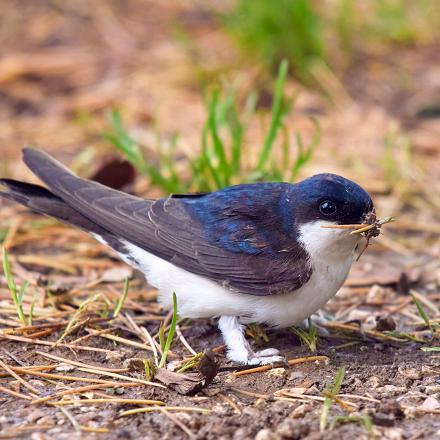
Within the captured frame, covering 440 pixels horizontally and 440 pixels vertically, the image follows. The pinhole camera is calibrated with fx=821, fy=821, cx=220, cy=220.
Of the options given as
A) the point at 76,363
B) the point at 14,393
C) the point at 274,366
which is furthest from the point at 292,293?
the point at 14,393

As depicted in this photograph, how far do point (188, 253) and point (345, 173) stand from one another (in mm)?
2332

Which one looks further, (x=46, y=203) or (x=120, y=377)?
(x=46, y=203)

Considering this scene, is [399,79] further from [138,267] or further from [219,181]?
[138,267]

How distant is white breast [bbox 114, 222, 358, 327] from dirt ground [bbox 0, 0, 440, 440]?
0.19 metres

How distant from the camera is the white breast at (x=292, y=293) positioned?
11.1ft

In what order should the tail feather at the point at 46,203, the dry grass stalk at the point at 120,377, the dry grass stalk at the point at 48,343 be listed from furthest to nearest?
the tail feather at the point at 46,203, the dry grass stalk at the point at 48,343, the dry grass stalk at the point at 120,377

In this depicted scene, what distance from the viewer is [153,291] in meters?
4.18

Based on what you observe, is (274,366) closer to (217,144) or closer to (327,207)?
(327,207)

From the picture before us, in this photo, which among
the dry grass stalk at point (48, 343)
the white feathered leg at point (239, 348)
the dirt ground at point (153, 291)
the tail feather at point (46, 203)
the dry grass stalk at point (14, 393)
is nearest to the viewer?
the dirt ground at point (153, 291)

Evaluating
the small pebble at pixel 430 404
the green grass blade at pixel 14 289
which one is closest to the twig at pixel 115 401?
the green grass blade at pixel 14 289

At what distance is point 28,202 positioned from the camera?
3879 mm

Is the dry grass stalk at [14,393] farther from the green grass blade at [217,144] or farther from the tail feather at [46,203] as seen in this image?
the green grass blade at [217,144]

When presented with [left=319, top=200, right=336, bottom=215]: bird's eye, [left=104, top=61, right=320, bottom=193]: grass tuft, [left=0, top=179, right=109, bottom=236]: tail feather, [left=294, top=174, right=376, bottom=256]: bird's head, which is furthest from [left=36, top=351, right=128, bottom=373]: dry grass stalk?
[left=104, top=61, right=320, bottom=193]: grass tuft

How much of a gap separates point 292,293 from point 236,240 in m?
0.34
